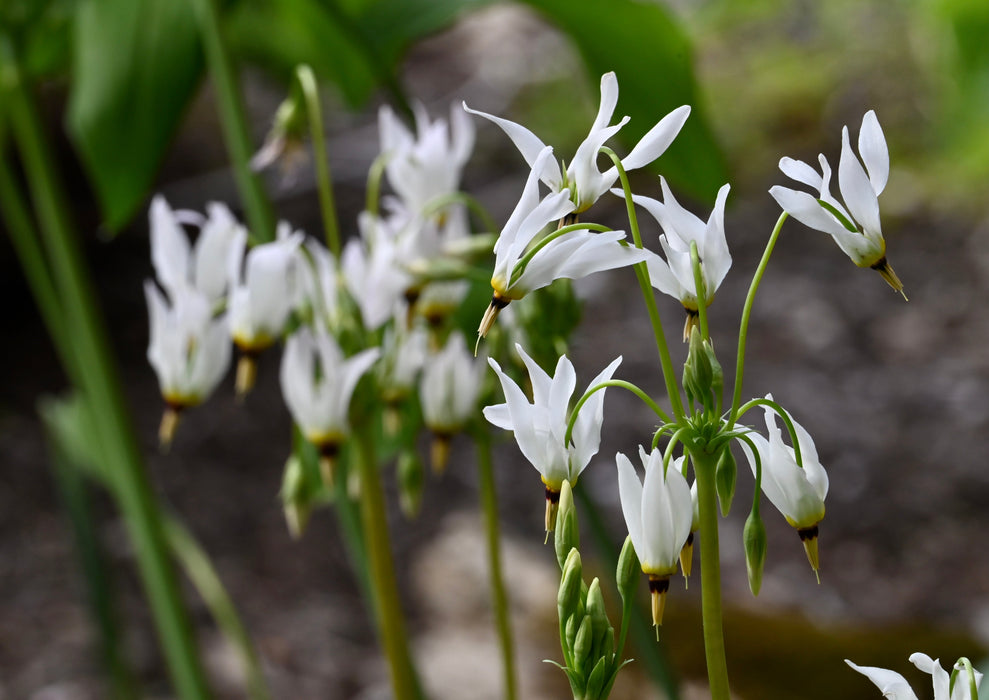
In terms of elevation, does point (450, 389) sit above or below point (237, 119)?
below

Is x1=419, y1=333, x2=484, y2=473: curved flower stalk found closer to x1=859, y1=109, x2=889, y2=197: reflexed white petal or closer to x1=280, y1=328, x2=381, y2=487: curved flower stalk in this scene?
x1=280, y1=328, x2=381, y2=487: curved flower stalk

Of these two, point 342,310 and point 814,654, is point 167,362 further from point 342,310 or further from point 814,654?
point 814,654

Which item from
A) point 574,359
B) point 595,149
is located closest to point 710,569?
point 595,149

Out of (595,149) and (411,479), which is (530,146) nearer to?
(595,149)

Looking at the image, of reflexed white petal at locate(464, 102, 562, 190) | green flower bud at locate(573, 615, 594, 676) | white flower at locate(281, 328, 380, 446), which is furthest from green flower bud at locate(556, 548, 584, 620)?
white flower at locate(281, 328, 380, 446)

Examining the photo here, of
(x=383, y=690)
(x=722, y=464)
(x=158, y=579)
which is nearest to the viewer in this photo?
(x=722, y=464)

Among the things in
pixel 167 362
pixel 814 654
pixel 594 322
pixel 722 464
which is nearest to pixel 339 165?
pixel 594 322
